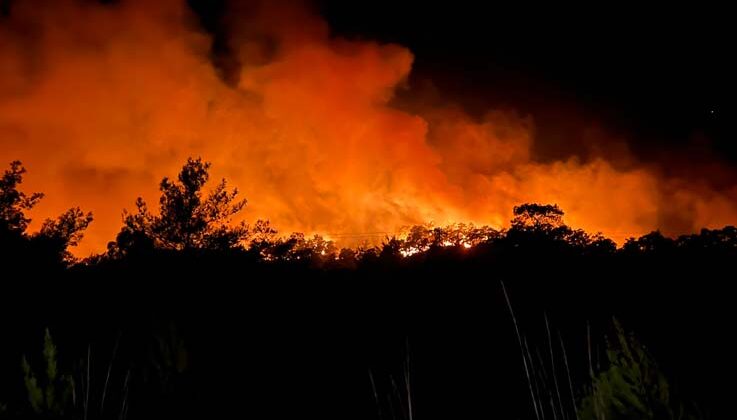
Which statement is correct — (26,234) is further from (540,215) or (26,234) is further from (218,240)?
(540,215)

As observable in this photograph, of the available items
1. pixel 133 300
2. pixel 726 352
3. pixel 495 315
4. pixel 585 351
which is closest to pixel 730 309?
pixel 726 352

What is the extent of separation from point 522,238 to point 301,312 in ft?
25.8

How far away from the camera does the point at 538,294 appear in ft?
44.3

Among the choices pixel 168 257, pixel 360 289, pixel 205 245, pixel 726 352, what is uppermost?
pixel 205 245

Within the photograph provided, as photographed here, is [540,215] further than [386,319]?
Yes

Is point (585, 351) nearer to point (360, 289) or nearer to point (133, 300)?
point (360, 289)

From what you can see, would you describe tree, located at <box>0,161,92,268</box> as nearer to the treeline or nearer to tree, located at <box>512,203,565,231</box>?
the treeline

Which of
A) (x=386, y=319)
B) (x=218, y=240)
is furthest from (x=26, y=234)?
(x=386, y=319)

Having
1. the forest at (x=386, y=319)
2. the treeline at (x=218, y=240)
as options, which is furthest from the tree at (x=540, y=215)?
the forest at (x=386, y=319)

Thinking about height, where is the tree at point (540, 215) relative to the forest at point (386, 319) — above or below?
above

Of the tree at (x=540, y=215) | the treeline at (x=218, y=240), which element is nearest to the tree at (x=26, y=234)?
the treeline at (x=218, y=240)

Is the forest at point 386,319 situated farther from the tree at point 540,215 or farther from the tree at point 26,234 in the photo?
the tree at point 540,215

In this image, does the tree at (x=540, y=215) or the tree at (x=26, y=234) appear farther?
the tree at (x=540, y=215)

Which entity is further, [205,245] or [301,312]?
[205,245]
